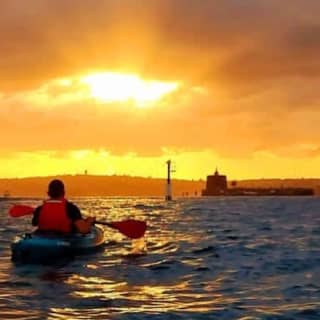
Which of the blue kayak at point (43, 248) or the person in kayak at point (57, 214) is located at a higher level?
the person in kayak at point (57, 214)

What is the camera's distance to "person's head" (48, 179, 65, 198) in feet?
74.5

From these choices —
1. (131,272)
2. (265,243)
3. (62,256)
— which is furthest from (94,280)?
(265,243)

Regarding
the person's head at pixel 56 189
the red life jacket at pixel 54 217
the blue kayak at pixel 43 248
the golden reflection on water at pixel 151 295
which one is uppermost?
the person's head at pixel 56 189

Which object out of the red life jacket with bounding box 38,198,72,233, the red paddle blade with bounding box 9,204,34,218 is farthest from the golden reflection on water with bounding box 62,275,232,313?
the red paddle blade with bounding box 9,204,34,218

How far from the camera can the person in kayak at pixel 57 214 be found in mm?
22844

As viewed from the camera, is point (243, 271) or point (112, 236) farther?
point (112, 236)

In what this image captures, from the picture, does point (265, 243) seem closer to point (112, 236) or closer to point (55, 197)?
point (112, 236)

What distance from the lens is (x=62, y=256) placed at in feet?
76.5

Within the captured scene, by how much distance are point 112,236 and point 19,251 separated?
12596 mm

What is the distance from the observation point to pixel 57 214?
23141 mm

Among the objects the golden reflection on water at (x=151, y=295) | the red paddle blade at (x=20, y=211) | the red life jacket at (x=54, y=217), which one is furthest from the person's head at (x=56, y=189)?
the red paddle blade at (x=20, y=211)

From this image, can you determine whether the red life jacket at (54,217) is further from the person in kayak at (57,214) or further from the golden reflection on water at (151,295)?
the golden reflection on water at (151,295)

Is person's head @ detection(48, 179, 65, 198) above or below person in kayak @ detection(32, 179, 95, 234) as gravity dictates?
above

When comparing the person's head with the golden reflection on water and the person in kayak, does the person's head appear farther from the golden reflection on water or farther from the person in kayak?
the golden reflection on water
